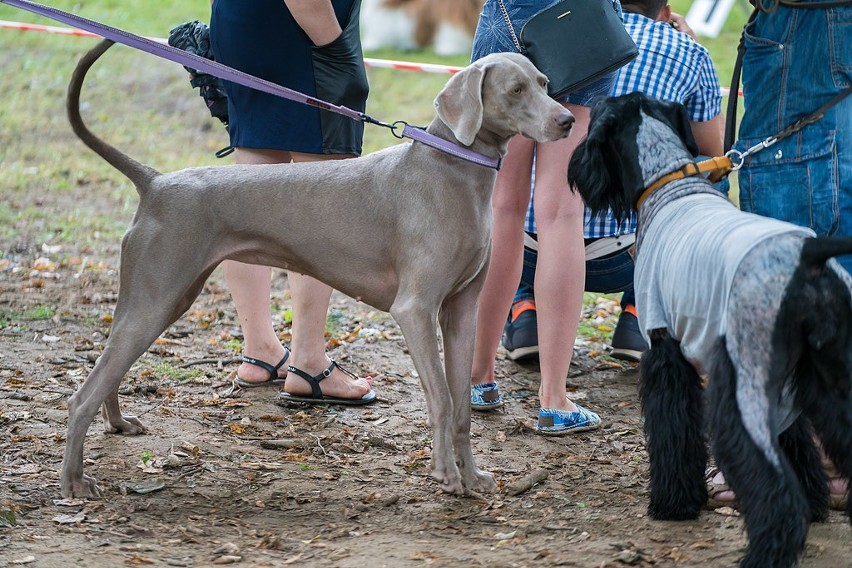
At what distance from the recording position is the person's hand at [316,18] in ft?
14.0

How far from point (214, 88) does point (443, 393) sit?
6.94 ft

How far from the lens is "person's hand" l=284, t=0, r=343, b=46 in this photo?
14.0 feet

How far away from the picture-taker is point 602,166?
3660 mm

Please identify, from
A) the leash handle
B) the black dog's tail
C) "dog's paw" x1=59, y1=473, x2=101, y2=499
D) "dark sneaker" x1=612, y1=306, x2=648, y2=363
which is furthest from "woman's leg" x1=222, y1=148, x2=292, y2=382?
the black dog's tail

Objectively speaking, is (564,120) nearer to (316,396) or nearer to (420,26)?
(316,396)

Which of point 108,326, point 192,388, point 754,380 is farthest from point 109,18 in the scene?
point 754,380

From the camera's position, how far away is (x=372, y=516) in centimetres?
362

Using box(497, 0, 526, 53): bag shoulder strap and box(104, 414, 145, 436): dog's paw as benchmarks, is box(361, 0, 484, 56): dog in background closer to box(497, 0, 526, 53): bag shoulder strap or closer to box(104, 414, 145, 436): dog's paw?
box(497, 0, 526, 53): bag shoulder strap

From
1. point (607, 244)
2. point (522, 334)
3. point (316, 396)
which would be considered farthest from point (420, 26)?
point (316, 396)

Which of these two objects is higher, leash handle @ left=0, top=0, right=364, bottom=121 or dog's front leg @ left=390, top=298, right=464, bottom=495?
leash handle @ left=0, top=0, right=364, bottom=121

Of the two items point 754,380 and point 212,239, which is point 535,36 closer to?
point 212,239

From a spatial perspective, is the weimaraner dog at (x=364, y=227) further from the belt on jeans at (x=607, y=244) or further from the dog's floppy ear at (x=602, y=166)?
the belt on jeans at (x=607, y=244)

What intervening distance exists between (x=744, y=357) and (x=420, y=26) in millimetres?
12381

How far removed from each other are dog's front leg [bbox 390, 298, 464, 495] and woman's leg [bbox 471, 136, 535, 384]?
2.76 feet
